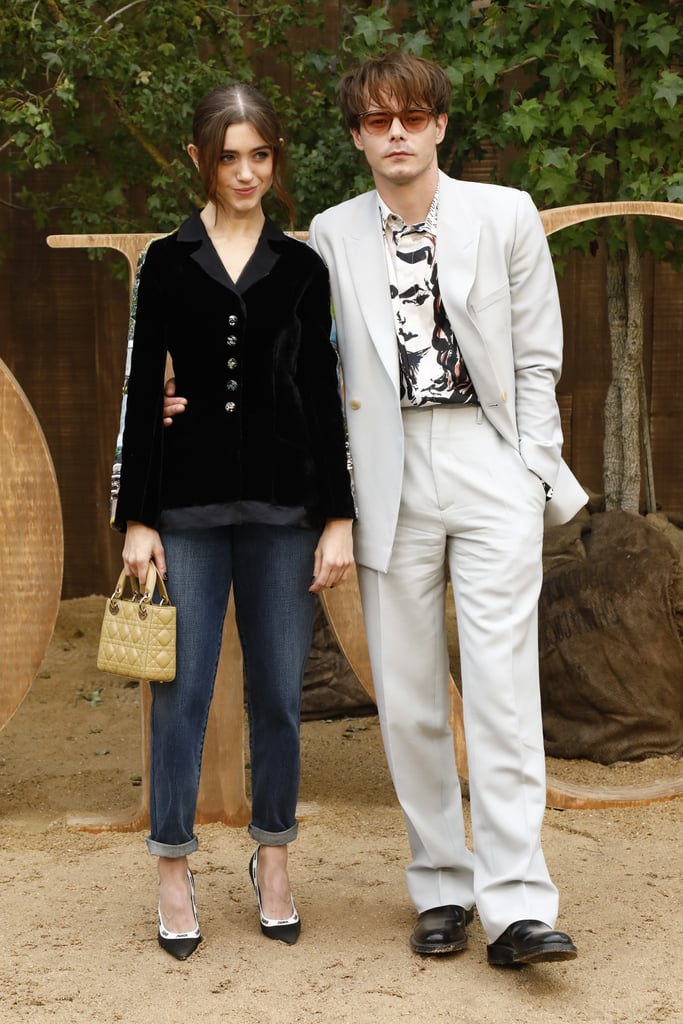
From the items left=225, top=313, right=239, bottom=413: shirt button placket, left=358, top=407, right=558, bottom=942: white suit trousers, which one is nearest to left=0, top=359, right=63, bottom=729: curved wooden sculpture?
left=225, top=313, right=239, bottom=413: shirt button placket

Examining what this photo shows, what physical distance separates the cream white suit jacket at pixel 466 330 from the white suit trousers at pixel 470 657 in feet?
0.17

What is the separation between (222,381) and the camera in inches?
107

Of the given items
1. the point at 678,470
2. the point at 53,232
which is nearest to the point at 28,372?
the point at 53,232

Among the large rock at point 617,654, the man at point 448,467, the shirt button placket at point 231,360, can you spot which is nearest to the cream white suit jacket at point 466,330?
the man at point 448,467

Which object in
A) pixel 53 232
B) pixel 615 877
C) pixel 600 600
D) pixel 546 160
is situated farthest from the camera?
pixel 53 232

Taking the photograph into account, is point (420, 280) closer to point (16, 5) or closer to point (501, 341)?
point (501, 341)

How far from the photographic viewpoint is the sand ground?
2629 millimetres

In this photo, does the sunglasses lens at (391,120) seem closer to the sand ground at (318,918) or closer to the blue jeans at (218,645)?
the blue jeans at (218,645)

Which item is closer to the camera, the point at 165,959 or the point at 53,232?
the point at 165,959

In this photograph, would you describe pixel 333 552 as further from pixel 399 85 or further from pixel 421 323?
pixel 399 85

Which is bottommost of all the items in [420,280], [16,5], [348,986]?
[348,986]

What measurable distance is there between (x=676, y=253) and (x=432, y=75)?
2.02m

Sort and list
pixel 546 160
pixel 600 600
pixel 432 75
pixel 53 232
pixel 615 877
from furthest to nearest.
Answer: pixel 53 232 → pixel 600 600 → pixel 546 160 → pixel 615 877 → pixel 432 75

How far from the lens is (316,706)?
4.68 m
